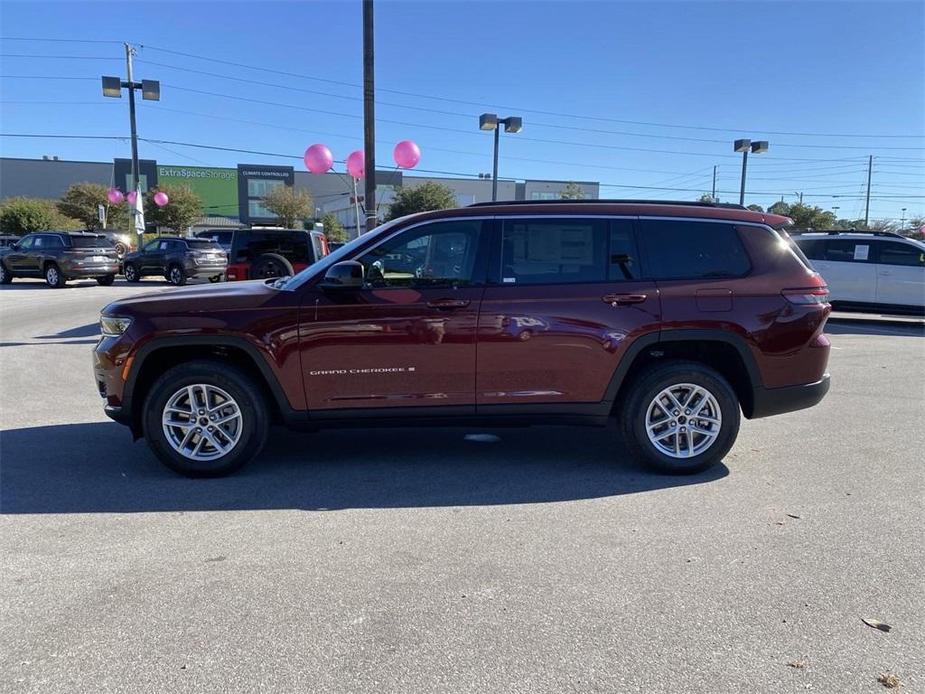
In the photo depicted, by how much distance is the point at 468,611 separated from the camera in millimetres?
2939

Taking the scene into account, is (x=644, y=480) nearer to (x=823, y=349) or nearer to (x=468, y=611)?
(x=823, y=349)

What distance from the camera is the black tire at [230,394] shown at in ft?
14.7

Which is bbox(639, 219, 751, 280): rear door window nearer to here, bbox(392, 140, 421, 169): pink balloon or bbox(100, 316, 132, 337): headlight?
bbox(100, 316, 132, 337): headlight

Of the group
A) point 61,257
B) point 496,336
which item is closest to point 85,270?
point 61,257

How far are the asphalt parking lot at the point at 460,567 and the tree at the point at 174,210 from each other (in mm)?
51420

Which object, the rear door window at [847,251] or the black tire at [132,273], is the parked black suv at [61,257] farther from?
the rear door window at [847,251]

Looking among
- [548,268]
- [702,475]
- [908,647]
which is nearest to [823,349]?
[702,475]

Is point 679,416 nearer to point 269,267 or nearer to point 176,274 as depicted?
point 269,267

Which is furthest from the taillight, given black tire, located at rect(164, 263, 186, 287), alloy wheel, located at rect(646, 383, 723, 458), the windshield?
black tire, located at rect(164, 263, 186, 287)

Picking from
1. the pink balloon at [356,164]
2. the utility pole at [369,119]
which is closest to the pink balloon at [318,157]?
the pink balloon at [356,164]

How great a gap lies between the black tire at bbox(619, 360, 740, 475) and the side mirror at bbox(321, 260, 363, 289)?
212 centimetres

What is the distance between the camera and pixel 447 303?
4.46m

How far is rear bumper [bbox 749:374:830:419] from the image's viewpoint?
4.72 metres

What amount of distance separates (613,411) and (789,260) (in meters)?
1.71
